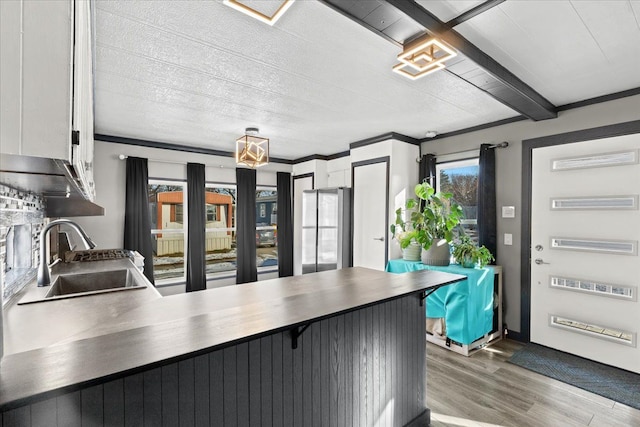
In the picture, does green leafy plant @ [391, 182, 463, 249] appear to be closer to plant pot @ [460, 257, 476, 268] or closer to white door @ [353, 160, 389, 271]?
plant pot @ [460, 257, 476, 268]

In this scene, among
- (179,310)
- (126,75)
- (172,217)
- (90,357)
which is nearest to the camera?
(90,357)

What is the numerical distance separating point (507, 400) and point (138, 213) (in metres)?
4.89

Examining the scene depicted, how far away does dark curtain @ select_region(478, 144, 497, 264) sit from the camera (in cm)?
360

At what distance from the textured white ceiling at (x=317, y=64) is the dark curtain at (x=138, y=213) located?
2.81 ft

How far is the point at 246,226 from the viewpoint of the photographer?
560 cm

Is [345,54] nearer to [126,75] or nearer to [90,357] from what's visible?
[126,75]

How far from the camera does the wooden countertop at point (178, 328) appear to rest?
29.9 inches

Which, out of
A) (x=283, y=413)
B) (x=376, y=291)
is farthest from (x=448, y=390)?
(x=283, y=413)

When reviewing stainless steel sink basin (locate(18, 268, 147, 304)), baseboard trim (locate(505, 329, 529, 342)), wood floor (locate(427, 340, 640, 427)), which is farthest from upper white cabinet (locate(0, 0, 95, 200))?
baseboard trim (locate(505, 329, 529, 342))

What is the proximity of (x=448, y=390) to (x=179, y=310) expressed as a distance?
2245 mm

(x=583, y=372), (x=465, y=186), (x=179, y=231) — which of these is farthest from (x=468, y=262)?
(x=179, y=231)

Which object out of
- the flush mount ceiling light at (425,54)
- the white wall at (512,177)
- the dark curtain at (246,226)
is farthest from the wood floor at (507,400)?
the dark curtain at (246,226)

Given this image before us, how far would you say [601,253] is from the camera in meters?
2.87

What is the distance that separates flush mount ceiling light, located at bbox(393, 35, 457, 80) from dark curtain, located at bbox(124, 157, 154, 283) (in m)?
4.04
